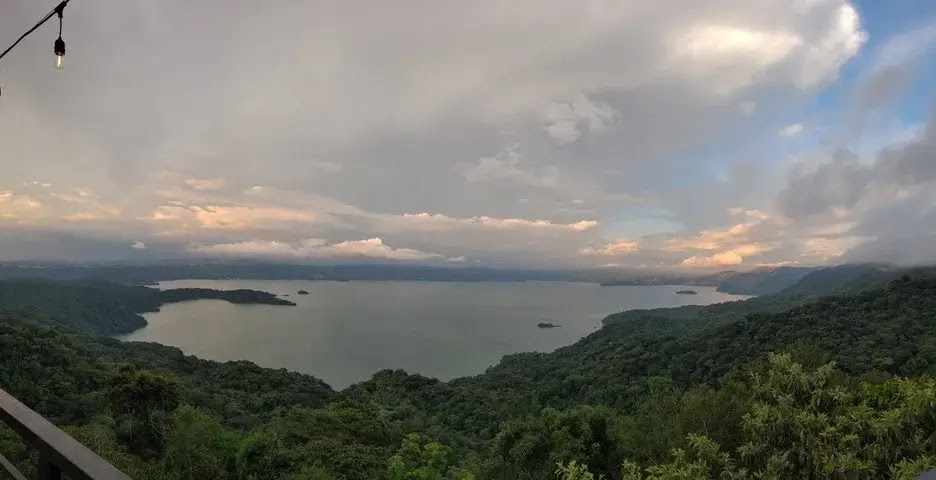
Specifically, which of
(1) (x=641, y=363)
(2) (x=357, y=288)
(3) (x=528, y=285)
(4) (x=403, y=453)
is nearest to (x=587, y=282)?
(3) (x=528, y=285)

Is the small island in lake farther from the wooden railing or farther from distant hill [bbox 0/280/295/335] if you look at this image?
the wooden railing

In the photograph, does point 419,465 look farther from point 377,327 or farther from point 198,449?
point 377,327

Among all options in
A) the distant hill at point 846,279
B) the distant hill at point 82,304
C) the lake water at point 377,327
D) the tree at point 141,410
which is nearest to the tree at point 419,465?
the tree at point 141,410

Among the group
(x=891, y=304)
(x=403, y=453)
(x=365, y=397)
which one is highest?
(x=891, y=304)

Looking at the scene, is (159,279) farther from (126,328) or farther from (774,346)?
(774,346)

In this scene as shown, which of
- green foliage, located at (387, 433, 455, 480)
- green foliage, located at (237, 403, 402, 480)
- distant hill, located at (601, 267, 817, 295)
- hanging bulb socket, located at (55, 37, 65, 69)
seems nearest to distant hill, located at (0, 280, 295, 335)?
green foliage, located at (237, 403, 402, 480)

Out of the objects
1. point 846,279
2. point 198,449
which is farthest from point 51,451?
point 846,279
